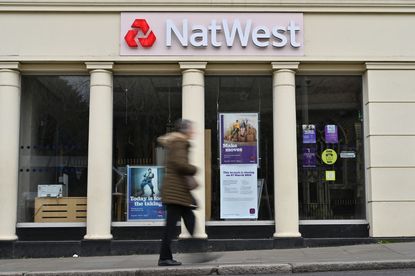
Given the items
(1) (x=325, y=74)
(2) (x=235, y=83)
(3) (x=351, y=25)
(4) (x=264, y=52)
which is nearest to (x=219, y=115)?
(2) (x=235, y=83)

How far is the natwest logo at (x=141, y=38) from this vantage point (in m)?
10.9

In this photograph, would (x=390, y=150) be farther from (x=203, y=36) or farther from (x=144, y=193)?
(x=144, y=193)

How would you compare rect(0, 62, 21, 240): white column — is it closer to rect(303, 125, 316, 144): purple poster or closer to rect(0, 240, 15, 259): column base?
rect(0, 240, 15, 259): column base

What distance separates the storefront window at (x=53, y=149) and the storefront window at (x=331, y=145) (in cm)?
429

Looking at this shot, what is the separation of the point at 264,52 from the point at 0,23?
5.06m

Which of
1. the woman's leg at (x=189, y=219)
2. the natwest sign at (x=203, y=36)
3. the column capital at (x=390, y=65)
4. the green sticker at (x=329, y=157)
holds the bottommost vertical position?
the woman's leg at (x=189, y=219)

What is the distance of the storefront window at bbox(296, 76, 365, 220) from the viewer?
37.0ft

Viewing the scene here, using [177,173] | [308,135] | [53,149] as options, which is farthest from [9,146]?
[308,135]

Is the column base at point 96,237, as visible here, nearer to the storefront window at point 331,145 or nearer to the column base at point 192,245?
the column base at point 192,245

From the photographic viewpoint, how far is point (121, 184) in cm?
1126

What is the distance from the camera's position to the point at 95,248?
10.7 meters

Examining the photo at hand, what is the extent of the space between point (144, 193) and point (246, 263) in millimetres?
3483

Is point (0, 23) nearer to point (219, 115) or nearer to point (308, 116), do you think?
point (219, 115)

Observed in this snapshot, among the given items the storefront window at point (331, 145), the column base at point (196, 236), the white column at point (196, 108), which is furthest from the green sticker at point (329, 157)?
the column base at point (196, 236)
